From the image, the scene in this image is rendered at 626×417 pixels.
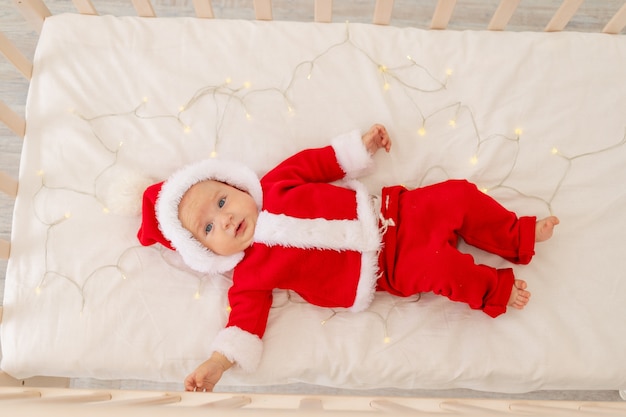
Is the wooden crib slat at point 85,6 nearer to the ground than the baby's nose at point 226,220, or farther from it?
farther from it

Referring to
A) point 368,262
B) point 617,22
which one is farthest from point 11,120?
point 617,22

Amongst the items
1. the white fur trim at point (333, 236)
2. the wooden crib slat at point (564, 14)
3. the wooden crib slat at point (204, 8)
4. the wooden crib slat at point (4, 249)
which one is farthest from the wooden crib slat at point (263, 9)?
the wooden crib slat at point (4, 249)

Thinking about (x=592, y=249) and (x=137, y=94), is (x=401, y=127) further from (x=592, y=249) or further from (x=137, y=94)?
(x=137, y=94)

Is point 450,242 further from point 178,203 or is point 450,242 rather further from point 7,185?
point 7,185

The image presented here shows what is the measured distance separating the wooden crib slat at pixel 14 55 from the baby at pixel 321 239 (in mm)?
478

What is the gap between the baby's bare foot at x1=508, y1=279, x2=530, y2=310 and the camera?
1053mm

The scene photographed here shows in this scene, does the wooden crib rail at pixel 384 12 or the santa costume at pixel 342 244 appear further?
the wooden crib rail at pixel 384 12

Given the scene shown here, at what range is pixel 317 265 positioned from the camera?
108cm

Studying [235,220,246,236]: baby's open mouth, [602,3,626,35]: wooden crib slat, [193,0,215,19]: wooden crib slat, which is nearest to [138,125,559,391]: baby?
[235,220,246,236]: baby's open mouth

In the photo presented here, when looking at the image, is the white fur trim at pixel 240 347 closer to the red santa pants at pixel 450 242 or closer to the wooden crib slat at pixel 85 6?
the red santa pants at pixel 450 242

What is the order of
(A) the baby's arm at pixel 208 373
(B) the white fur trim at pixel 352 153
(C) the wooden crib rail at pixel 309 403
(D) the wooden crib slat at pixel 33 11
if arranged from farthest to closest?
(D) the wooden crib slat at pixel 33 11 < (B) the white fur trim at pixel 352 153 < (A) the baby's arm at pixel 208 373 < (C) the wooden crib rail at pixel 309 403

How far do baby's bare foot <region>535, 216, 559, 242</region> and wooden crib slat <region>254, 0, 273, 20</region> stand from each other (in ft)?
2.51

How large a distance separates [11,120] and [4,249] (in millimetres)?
286

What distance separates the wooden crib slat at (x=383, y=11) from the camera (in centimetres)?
119
